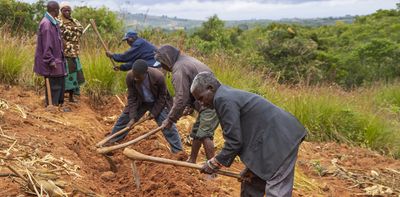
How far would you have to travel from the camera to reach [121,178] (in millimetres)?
Answer: 6070

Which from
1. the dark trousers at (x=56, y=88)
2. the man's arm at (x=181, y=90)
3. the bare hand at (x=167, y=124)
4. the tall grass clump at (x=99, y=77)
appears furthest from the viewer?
the tall grass clump at (x=99, y=77)

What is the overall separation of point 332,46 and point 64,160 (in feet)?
65.8

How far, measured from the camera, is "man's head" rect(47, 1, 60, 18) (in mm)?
7570

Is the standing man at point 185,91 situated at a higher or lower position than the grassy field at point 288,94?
higher

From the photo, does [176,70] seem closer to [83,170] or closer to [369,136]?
[83,170]

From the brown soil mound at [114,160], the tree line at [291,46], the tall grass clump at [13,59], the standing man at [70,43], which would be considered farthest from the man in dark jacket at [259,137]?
the tree line at [291,46]

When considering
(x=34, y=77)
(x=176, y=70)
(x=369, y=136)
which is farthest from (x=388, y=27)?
(x=176, y=70)

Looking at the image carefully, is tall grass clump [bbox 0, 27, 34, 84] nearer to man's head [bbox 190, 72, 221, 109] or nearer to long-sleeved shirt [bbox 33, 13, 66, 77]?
long-sleeved shirt [bbox 33, 13, 66, 77]

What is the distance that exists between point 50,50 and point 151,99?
207cm

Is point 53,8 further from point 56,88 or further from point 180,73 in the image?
point 180,73

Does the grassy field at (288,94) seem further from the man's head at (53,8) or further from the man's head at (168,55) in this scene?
the man's head at (168,55)

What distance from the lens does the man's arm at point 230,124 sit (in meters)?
4.12

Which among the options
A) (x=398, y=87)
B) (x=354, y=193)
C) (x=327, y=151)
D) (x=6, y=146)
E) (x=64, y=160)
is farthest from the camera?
(x=398, y=87)

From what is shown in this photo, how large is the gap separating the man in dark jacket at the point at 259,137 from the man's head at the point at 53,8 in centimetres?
406
